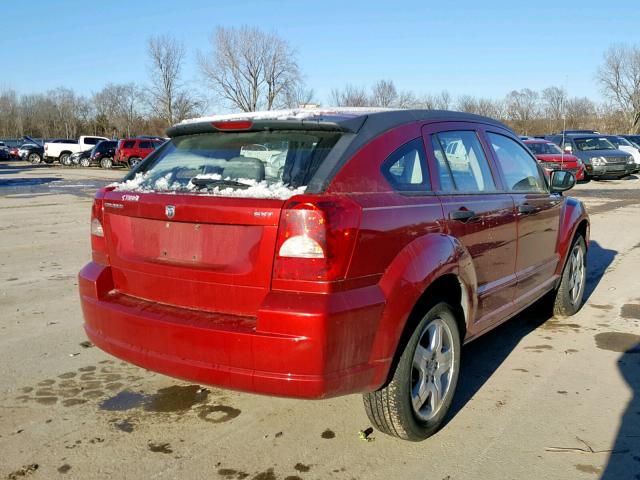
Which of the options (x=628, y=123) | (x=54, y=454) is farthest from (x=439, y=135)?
(x=628, y=123)

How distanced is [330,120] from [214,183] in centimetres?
67

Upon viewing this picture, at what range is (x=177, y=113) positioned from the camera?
222 ft

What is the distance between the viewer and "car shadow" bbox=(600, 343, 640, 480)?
291cm

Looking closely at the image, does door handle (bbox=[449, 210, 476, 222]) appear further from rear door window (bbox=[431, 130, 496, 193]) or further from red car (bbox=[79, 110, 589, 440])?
rear door window (bbox=[431, 130, 496, 193])

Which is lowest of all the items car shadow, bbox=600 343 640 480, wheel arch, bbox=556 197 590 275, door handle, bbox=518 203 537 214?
car shadow, bbox=600 343 640 480

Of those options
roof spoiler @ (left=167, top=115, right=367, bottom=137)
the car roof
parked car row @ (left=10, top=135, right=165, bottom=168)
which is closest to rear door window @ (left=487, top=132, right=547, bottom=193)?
the car roof

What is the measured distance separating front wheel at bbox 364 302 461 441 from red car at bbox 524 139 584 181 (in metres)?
18.7

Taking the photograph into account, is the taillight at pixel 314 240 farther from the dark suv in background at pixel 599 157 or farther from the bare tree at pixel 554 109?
the bare tree at pixel 554 109

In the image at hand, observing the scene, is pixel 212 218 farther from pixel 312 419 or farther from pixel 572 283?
pixel 572 283

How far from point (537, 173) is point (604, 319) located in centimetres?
155

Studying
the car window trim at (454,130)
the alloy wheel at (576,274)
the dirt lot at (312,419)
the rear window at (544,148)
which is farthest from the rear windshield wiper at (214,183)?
the rear window at (544,148)

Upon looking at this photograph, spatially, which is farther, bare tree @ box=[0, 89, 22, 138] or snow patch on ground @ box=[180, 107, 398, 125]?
bare tree @ box=[0, 89, 22, 138]

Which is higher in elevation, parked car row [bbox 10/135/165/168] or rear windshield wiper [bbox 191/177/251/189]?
parked car row [bbox 10/135/165/168]

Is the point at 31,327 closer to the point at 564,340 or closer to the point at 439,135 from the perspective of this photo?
the point at 439,135
